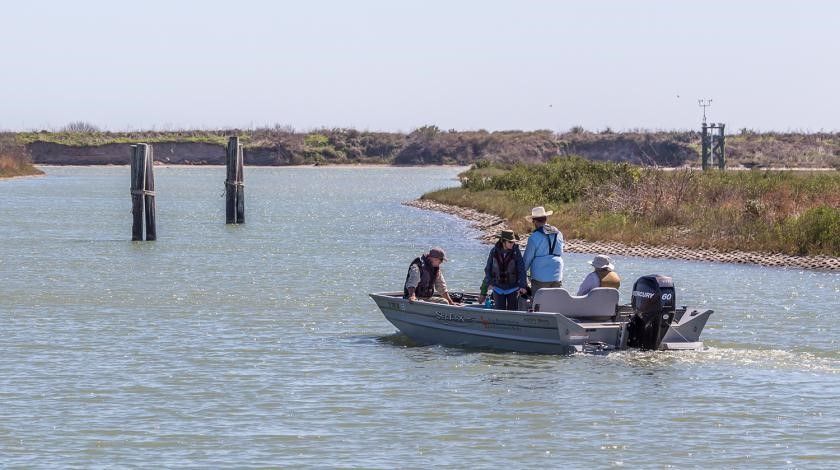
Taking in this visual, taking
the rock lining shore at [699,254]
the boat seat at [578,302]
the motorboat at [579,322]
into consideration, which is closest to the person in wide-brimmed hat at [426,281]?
the motorboat at [579,322]

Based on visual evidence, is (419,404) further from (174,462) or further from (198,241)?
(198,241)

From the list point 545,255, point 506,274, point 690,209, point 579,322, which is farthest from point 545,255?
point 690,209

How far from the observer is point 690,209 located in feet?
144

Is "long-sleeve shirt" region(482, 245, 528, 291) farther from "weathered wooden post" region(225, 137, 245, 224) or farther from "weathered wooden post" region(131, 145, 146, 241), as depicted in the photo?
"weathered wooden post" region(225, 137, 245, 224)

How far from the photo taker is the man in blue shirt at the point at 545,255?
68.9 feet

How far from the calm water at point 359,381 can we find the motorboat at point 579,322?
0.25 metres

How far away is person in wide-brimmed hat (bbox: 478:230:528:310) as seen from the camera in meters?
21.0

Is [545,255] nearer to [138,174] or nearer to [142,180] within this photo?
[142,180]

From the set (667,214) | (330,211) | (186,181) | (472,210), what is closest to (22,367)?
(667,214)

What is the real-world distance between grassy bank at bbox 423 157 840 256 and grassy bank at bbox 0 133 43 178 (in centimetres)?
6009

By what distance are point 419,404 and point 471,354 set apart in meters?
3.50

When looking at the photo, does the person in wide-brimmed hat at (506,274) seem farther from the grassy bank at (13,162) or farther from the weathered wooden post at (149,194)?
the grassy bank at (13,162)

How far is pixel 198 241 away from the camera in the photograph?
47.5m

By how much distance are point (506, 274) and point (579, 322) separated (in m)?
1.32
